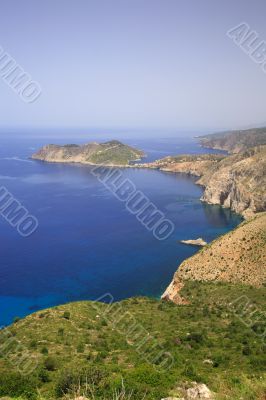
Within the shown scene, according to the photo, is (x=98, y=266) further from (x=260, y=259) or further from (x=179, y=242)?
(x=260, y=259)

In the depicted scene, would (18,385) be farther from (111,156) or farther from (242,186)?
(111,156)

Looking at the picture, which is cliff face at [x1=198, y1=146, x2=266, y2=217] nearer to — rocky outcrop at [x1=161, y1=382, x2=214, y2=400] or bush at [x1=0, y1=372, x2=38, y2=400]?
rocky outcrop at [x1=161, y1=382, x2=214, y2=400]

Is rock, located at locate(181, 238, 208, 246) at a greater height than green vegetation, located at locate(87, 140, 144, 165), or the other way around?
green vegetation, located at locate(87, 140, 144, 165)

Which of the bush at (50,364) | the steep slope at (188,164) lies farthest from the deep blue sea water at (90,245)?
the bush at (50,364)

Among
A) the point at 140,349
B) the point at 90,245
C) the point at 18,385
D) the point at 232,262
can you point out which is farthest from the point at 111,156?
the point at 18,385

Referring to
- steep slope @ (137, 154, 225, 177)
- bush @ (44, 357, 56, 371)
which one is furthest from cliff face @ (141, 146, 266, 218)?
bush @ (44, 357, 56, 371)
